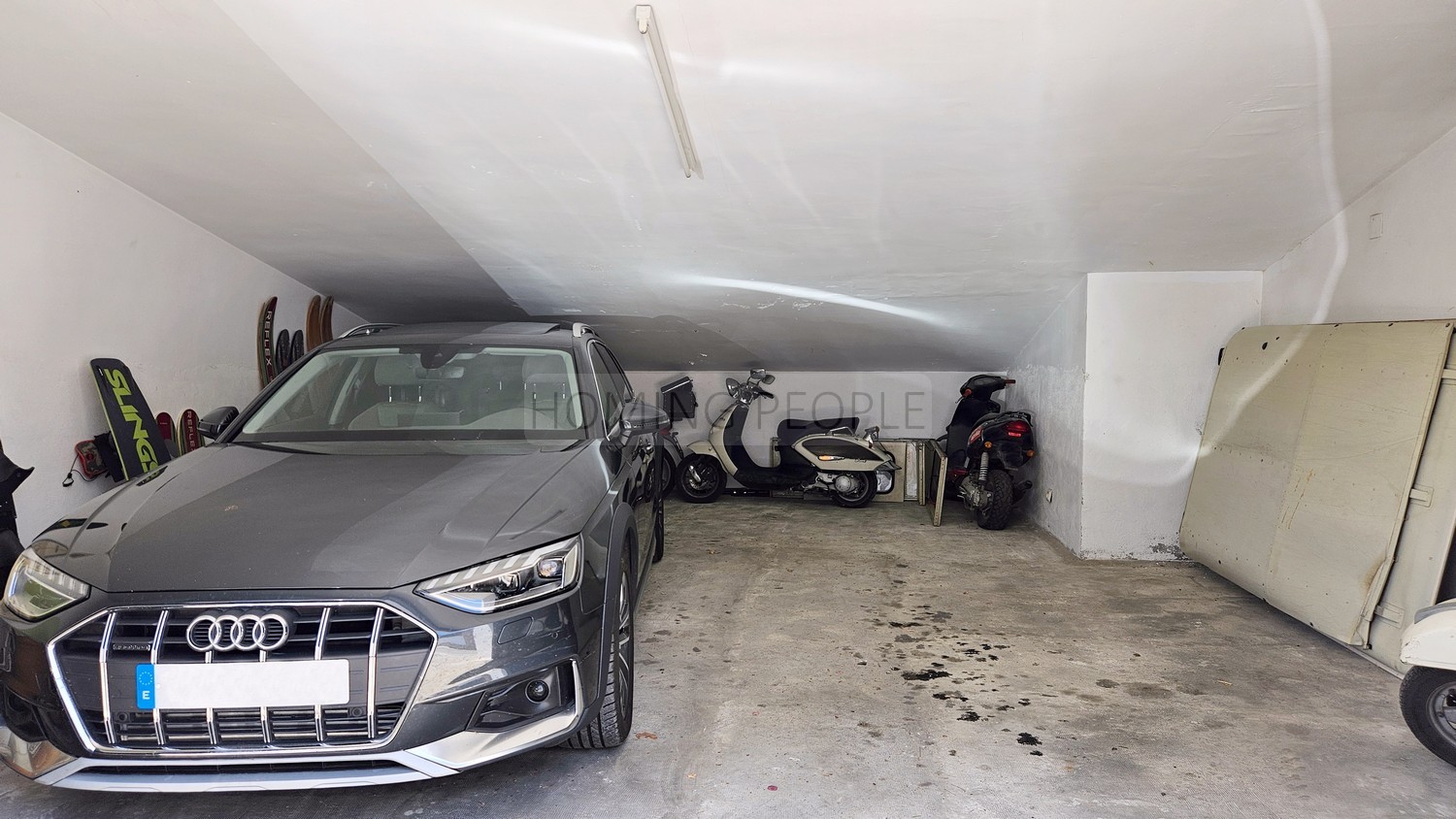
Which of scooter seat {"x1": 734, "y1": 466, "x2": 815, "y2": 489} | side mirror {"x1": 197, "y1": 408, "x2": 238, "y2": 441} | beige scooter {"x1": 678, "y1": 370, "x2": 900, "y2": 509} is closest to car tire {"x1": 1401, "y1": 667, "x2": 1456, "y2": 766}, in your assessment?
side mirror {"x1": 197, "y1": 408, "x2": 238, "y2": 441}

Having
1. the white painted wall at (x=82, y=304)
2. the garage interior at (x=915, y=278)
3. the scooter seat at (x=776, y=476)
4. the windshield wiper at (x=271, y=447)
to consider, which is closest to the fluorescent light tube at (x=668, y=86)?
the garage interior at (x=915, y=278)

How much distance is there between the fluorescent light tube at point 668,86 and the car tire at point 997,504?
10.2 feet

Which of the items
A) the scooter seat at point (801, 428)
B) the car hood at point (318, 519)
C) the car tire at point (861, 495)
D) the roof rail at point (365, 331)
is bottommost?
the car tire at point (861, 495)

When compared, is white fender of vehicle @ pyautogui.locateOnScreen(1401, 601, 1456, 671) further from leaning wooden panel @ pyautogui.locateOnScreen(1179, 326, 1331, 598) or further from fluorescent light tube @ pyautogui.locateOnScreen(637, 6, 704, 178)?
fluorescent light tube @ pyautogui.locateOnScreen(637, 6, 704, 178)

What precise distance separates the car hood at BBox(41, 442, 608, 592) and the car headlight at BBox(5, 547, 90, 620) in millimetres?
27

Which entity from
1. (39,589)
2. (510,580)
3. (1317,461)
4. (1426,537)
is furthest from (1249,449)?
(39,589)

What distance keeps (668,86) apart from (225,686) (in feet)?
8.26

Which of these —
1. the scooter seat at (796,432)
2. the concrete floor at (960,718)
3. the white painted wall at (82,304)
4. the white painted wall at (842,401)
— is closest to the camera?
the concrete floor at (960,718)

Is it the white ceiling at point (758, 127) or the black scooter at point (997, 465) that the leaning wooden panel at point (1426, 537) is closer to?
the white ceiling at point (758, 127)

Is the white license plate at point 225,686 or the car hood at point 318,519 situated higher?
the car hood at point 318,519

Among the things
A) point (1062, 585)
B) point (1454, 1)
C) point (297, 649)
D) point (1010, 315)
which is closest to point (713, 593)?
point (1062, 585)

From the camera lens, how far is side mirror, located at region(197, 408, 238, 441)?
2.78 m

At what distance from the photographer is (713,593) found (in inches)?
162

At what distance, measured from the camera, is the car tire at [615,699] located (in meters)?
2.28
